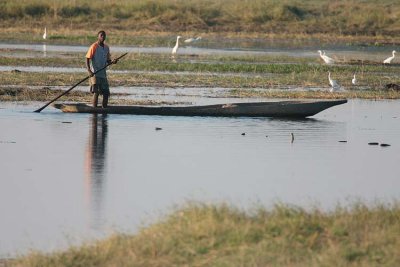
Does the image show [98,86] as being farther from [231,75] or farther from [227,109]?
[231,75]

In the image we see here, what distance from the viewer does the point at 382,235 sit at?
349 inches

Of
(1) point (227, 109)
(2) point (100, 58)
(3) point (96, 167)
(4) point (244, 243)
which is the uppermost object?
(2) point (100, 58)

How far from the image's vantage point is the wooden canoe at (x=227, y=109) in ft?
65.5

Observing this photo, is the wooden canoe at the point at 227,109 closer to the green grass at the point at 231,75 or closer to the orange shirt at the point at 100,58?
the orange shirt at the point at 100,58

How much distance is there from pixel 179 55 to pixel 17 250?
30142 millimetres

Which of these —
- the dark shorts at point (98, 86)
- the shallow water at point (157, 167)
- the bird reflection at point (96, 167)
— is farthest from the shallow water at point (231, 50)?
the shallow water at point (157, 167)

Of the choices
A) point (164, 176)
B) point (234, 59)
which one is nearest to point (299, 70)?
point (234, 59)

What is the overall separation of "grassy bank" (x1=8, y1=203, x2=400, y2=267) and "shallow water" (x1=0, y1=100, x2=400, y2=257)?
0.89 metres

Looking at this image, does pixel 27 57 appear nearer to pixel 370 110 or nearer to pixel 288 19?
pixel 370 110

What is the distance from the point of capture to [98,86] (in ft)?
66.3

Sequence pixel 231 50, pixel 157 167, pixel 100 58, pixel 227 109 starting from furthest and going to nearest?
pixel 231 50 → pixel 227 109 → pixel 100 58 → pixel 157 167

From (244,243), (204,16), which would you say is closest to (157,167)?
(244,243)

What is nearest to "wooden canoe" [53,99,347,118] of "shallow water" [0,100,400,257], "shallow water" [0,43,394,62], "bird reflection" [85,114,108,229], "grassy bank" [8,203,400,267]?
"shallow water" [0,100,400,257]

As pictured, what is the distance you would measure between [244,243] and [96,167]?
228 inches
